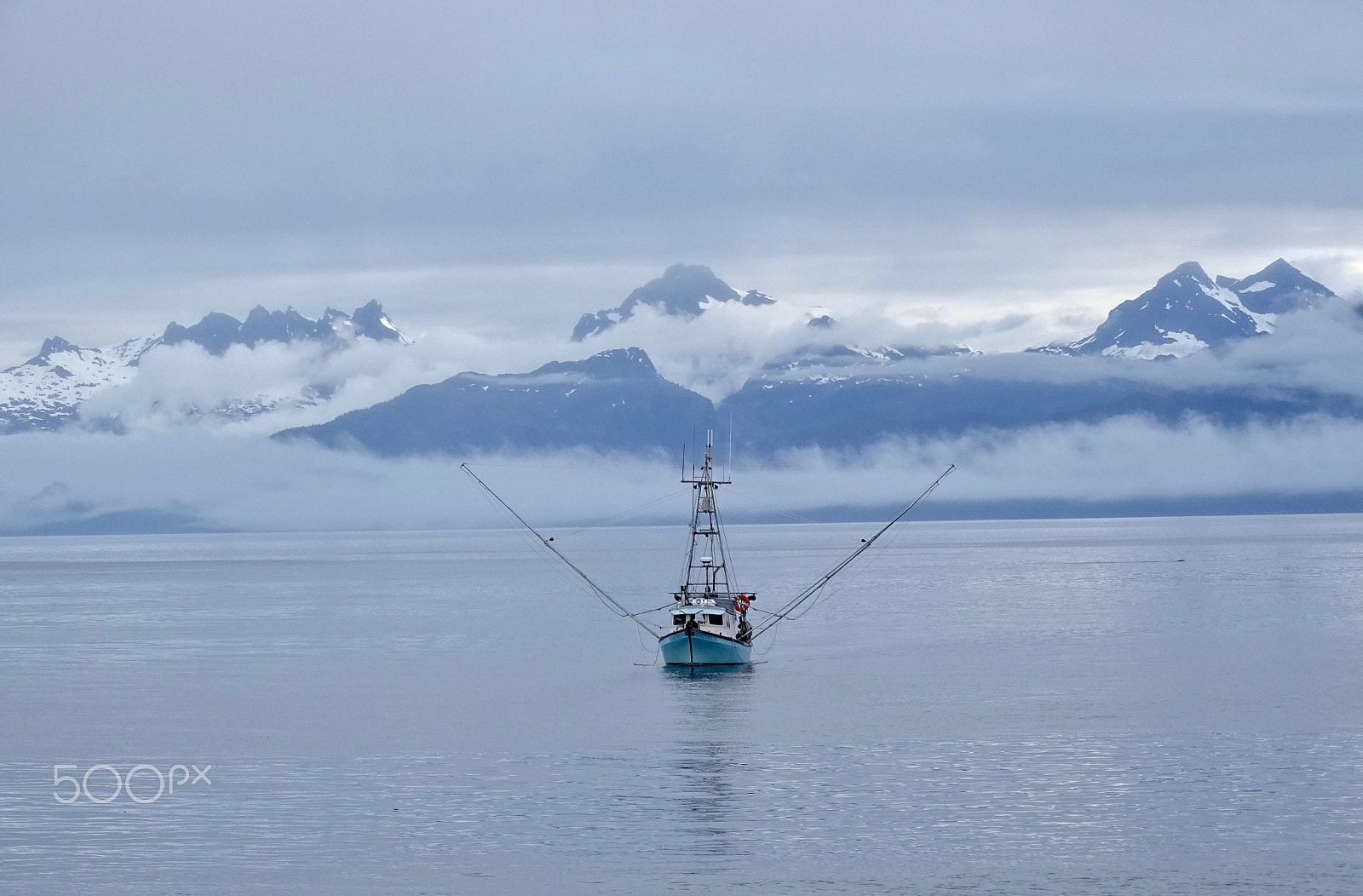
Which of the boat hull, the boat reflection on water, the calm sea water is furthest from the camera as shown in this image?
the boat hull

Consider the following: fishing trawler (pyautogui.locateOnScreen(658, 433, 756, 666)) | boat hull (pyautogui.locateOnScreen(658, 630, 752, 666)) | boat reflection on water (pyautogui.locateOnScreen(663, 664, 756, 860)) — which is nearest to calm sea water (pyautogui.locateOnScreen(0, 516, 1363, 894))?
boat reflection on water (pyautogui.locateOnScreen(663, 664, 756, 860))

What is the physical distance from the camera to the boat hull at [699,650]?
103 m

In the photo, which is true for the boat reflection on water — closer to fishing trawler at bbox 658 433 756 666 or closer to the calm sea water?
the calm sea water

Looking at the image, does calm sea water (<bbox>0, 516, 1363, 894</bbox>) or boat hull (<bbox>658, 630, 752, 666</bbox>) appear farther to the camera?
boat hull (<bbox>658, 630, 752, 666</bbox>)

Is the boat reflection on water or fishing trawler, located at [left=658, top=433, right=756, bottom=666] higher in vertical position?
fishing trawler, located at [left=658, top=433, right=756, bottom=666]

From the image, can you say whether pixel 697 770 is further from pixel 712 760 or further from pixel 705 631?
pixel 705 631

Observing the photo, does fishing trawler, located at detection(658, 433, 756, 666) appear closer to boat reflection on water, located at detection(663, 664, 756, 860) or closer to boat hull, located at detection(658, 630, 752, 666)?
boat hull, located at detection(658, 630, 752, 666)

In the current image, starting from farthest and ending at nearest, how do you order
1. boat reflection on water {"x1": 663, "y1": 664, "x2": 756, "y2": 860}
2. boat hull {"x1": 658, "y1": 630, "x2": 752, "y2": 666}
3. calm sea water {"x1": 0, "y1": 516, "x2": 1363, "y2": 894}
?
boat hull {"x1": 658, "y1": 630, "x2": 752, "y2": 666} < boat reflection on water {"x1": 663, "y1": 664, "x2": 756, "y2": 860} < calm sea water {"x1": 0, "y1": 516, "x2": 1363, "y2": 894}

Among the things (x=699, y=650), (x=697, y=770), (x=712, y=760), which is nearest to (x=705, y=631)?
(x=699, y=650)

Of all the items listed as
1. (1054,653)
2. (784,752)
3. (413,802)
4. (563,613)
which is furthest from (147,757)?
(563,613)

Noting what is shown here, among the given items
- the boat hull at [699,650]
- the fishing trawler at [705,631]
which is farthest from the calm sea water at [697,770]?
the fishing trawler at [705,631]

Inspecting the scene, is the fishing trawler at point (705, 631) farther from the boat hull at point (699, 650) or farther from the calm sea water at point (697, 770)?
the calm sea water at point (697, 770)

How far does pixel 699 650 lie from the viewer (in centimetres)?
10400

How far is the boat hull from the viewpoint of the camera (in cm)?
10344
